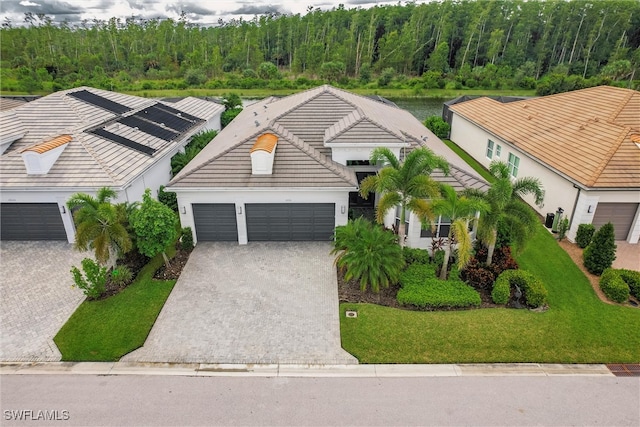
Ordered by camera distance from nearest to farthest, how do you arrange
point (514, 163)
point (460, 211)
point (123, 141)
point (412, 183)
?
point (460, 211), point (412, 183), point (123, 141), point (514, 163)

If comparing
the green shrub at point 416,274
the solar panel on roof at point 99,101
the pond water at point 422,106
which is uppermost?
the solar panel on roof at point 99,101

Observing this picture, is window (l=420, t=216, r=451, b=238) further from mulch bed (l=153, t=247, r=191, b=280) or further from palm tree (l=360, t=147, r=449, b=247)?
mulch bed (l=153, t=247, r=191, b=280)

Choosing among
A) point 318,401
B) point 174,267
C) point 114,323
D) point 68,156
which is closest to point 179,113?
point 68,156

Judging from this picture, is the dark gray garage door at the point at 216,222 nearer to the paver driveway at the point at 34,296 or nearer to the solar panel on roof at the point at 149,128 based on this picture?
the paver driveway at the point at 34,296

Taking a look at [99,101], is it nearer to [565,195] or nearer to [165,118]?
[165,118]

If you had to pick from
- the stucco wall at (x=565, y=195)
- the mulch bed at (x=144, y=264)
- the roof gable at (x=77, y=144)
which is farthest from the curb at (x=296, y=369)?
the stucco wall at (x=565, y=195)

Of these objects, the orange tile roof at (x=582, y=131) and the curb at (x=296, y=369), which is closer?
the curb at (x=296, y=369)

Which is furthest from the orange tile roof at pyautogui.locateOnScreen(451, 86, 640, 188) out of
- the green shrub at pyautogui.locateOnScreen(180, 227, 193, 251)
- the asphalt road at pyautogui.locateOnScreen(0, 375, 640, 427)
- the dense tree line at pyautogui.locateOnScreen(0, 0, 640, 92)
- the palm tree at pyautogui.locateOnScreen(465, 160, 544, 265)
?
the dense tree line at pyautogui.locateOnScreen(0, 0, 640, 92)
